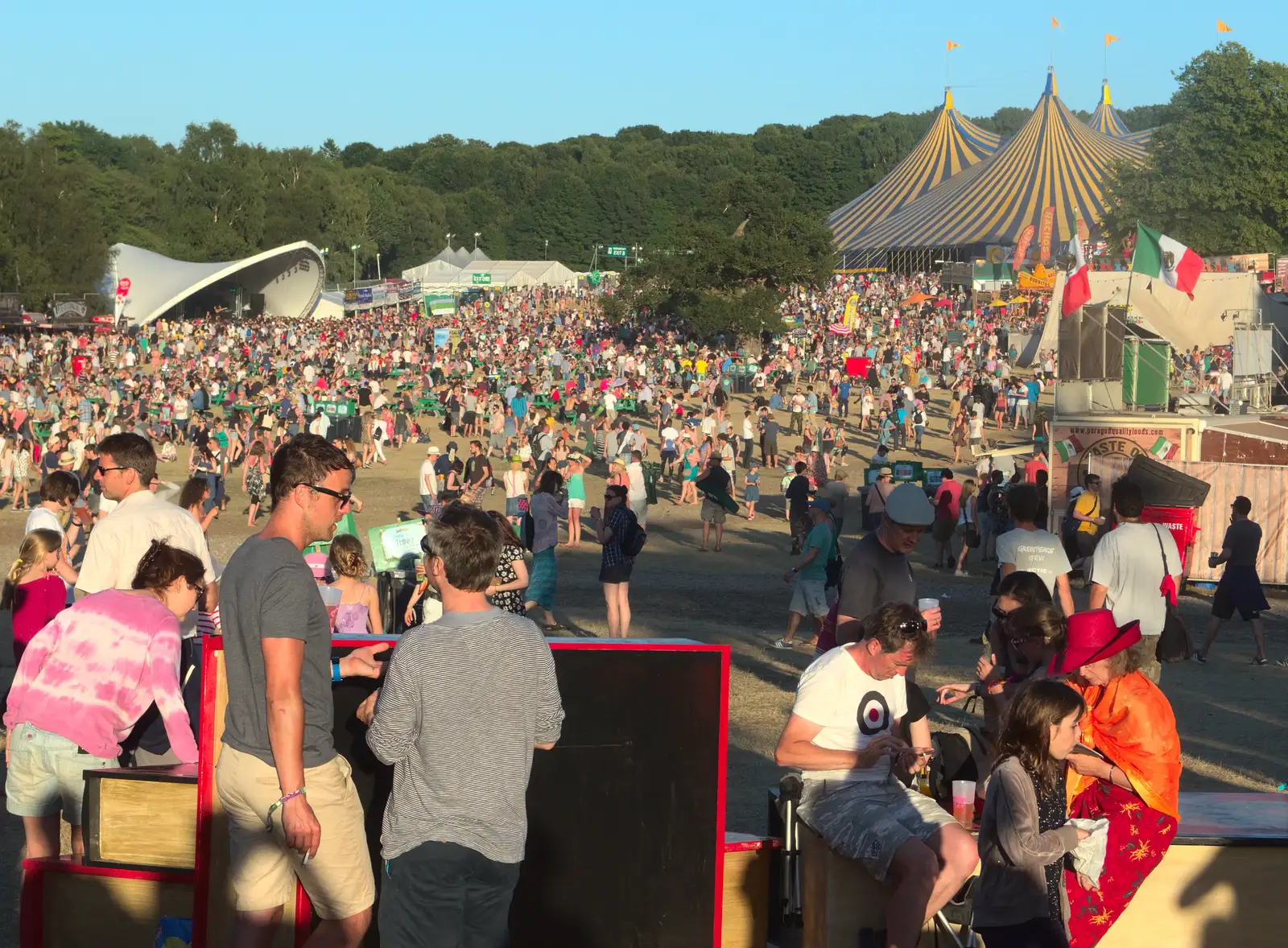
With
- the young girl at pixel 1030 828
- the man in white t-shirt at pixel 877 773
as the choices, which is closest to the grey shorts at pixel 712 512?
the man in white t-shirt at pixel 877 773

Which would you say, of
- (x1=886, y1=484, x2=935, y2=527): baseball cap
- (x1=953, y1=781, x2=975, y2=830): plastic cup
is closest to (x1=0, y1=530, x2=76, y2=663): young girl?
(x1=886, y1=484, x2=935, y2=527): baseball cap

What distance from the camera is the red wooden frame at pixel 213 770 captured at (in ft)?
11.6

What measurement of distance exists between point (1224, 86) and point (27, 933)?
166 ft

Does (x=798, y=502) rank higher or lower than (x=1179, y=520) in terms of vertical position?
lower

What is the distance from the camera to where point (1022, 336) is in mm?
43219

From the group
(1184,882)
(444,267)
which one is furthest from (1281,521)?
(444,267)

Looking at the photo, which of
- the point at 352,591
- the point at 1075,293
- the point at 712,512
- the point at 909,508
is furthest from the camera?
the point at 1075,293

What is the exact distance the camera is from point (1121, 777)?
13.7 feet

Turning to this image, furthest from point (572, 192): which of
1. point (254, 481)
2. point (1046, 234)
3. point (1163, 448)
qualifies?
point (1163, 448)

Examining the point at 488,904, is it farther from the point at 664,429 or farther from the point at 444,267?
the point at 444,267

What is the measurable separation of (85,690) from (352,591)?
2.90m

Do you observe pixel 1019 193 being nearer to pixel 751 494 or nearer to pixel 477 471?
pixel 751 494

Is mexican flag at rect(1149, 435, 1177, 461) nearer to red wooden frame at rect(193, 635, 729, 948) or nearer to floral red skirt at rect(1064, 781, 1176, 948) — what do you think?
floral red skirt at rect(1064, 781, 1176, 948)

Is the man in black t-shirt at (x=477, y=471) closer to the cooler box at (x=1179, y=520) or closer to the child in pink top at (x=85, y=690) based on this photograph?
the cooler box at (x=1179, y=520)
